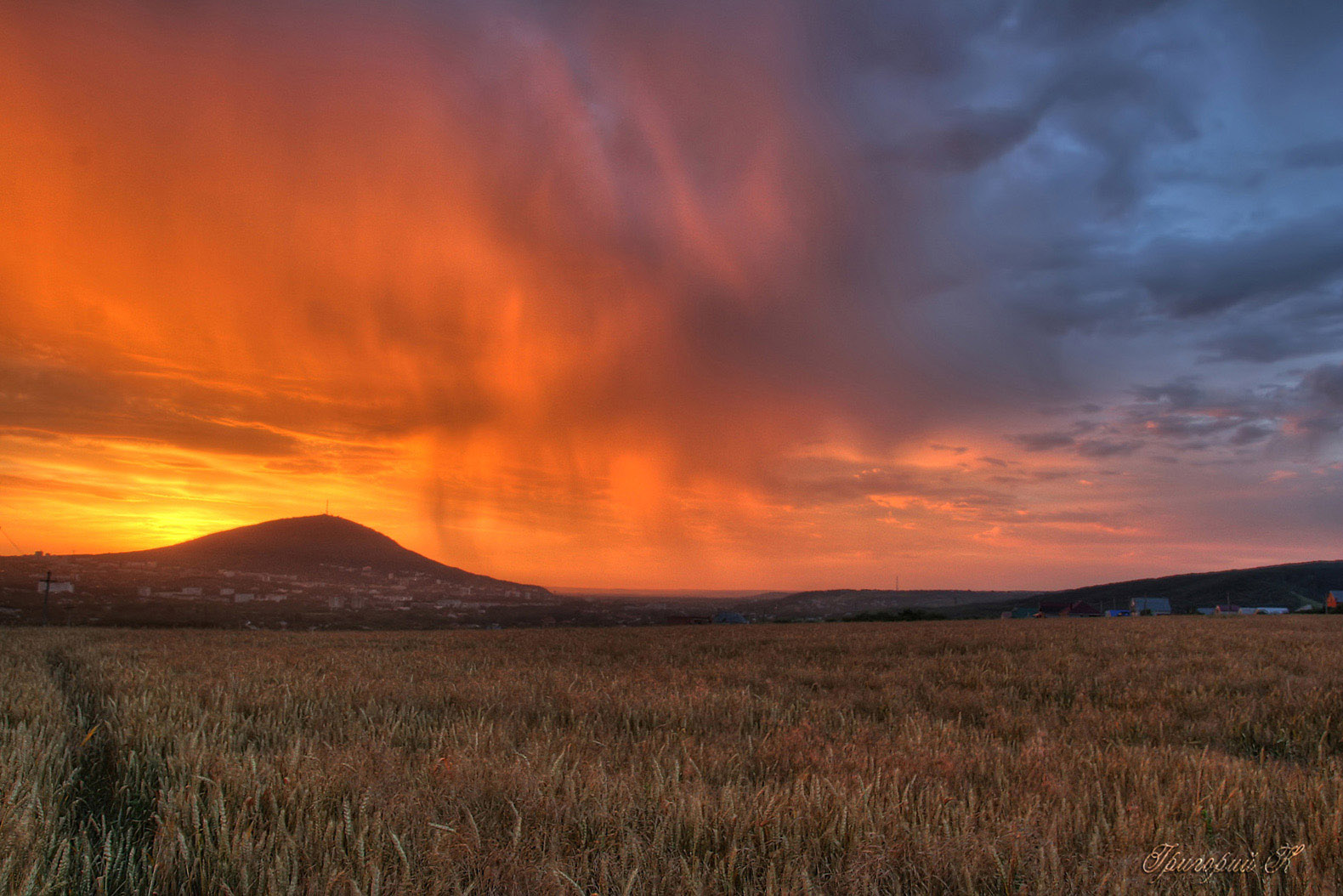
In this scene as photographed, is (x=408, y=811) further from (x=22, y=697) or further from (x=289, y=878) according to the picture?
(x=22, y=697)

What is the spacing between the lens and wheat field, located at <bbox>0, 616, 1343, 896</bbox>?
8.55 ft

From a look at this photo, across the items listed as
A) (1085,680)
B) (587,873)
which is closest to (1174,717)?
(1085,680)

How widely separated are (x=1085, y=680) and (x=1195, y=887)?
28.2 feet

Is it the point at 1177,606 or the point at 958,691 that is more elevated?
the point at 958,691

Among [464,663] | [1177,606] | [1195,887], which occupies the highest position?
[1195,887]

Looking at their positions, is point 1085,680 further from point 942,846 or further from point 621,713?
point 942,846

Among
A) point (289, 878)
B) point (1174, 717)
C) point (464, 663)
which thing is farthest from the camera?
point (464, 663)

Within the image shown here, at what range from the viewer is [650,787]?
3631mm

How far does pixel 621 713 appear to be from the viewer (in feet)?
21.7

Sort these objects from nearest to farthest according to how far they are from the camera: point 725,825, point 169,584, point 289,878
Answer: point 289,878
point 725,825
point 169,584

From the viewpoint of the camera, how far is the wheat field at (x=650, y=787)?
261cm

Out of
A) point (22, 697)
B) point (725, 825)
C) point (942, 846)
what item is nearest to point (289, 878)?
point (725, 825)

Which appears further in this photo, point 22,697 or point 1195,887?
point 22,697

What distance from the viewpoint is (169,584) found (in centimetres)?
15938
